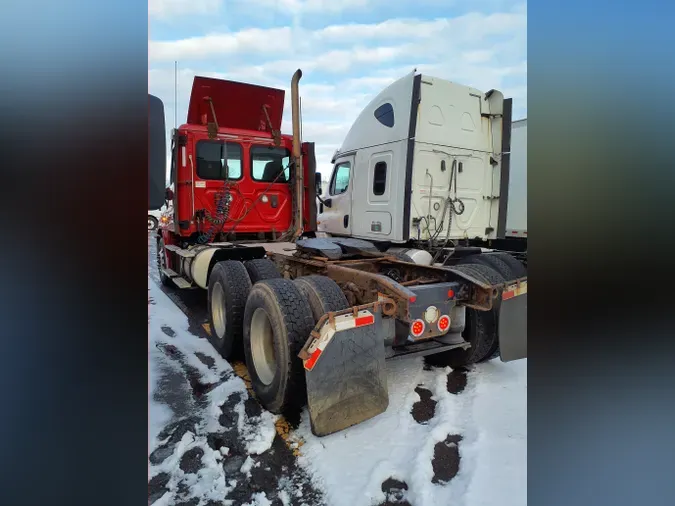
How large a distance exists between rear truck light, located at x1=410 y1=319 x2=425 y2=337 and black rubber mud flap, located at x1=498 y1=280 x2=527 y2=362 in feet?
2.83

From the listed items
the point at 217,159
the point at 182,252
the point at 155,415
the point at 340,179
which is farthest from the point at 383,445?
the point at 340,179

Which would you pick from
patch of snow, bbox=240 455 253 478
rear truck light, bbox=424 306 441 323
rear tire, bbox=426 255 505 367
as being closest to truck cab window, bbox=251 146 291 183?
rear tire, bbox=426 255 505 367

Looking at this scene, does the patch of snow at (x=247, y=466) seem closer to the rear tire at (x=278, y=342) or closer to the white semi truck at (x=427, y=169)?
the rear tire at (x=278, y=342)

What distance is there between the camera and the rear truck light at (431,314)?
354cm

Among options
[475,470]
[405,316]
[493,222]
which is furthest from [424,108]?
[475,470]

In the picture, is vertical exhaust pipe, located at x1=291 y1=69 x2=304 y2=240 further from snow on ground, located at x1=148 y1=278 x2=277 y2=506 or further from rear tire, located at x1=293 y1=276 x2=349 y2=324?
rear tire, located at x1=293 y1=276 x2=349 y2=324

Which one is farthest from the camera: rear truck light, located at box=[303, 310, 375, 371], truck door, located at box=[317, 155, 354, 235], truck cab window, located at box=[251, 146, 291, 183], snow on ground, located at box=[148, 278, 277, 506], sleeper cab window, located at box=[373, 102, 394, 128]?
truck door, located at box=[317, 155, 354, 235]

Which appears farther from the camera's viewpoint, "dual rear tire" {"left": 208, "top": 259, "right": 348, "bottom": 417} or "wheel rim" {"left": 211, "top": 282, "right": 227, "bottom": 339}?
"wheel rim" {"left": 211, "top": 282, "right": 227, "bottom": 339}

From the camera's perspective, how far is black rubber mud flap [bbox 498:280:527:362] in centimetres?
Result: 386

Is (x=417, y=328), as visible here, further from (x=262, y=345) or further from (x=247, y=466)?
(x=247, y=466)

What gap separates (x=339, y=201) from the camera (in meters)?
7.83

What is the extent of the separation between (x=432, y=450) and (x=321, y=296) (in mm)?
1509
